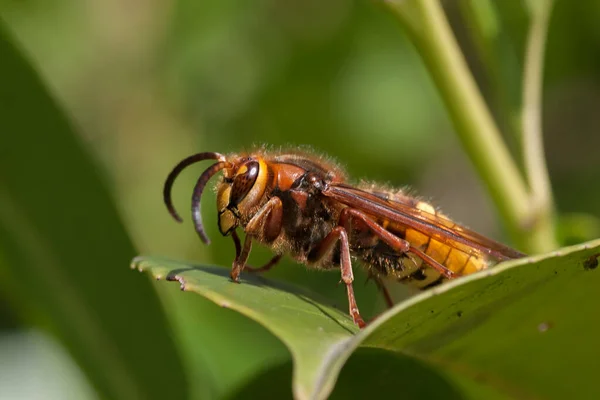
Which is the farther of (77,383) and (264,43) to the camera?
(264,43)

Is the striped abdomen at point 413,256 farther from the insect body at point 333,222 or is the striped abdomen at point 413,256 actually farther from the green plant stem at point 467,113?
the green plant stem at point 467,113

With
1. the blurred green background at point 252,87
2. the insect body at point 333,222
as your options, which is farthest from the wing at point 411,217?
the blurred green background at point 252,87

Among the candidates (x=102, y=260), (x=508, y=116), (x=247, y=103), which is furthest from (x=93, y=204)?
(x=247, y=103)

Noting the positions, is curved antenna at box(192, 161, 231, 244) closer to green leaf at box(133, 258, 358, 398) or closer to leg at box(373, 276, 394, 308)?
green leaf at box(133, 258, 358, 398)

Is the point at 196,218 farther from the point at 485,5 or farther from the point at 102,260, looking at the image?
the point at 485,5

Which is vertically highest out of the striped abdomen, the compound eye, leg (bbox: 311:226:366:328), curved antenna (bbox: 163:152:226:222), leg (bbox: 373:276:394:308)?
curved antenna (bbox: 163:152:226:222)

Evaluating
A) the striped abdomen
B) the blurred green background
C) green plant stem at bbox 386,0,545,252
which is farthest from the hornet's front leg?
the blurred green background
